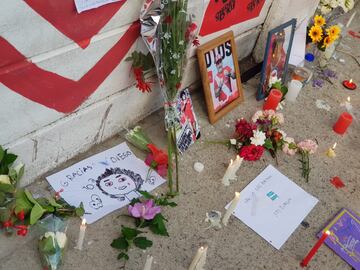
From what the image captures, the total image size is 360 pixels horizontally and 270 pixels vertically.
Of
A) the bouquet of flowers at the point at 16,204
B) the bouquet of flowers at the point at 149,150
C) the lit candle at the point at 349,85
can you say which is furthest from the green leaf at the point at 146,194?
the lit candle at the point at 349,85

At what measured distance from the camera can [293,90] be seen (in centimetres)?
267

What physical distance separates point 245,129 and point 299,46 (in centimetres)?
107

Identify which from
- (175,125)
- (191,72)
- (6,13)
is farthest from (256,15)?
(6,13)

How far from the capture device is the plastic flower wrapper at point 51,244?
1496mm

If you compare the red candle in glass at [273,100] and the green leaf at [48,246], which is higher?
the green leaf at [48,246]

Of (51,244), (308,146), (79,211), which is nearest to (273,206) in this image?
(308,146)

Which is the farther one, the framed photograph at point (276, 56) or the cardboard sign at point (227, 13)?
the framed photograph at point (276, 56)

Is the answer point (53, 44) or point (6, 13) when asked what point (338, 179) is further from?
point (6, 13)

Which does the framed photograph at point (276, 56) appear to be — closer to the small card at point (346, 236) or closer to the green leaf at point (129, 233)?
the small card at point (346, 236)

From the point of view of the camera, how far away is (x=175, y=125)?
1.98 m

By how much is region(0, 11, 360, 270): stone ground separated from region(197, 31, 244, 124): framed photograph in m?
0.08

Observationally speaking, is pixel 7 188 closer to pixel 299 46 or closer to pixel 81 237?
pixel 81 237

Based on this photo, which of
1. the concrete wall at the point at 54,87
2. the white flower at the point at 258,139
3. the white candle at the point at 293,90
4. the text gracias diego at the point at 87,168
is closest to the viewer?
the concrete wall at the point at 54,87

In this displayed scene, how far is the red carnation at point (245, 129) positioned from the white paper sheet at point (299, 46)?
2.77 feet
